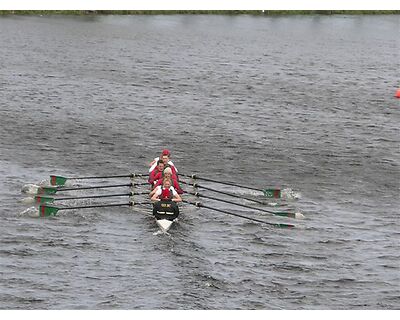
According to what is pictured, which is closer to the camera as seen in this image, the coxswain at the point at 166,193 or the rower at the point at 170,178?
the coxswain at the point at 166,193

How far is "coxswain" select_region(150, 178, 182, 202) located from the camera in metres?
37.2

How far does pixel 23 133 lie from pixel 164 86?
21.5 m

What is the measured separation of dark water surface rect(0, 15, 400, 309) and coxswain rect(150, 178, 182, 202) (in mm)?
1058

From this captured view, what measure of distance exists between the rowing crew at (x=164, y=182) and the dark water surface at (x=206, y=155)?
1.17m

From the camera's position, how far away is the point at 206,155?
2019 inches

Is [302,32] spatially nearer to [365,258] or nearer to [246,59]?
[246,59]

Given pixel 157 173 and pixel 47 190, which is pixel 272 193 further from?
pixel 47 190

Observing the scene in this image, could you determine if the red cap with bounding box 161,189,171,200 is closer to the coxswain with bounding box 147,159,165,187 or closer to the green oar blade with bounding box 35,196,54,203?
the coxswain with bounding box 147,159,165,187

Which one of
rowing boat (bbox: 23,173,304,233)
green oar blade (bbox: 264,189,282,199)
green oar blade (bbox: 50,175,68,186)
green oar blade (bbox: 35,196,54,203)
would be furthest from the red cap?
green oar blade (bbox: 50,175,68,186)

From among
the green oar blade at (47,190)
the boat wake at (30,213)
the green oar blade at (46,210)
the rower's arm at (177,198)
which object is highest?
the rower's arm at (177,198)

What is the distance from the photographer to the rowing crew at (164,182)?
123 ft

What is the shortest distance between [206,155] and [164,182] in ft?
45.6

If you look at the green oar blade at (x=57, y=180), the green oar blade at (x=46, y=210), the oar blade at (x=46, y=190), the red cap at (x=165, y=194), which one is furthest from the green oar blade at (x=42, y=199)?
the red cap at (x=165, y=194)

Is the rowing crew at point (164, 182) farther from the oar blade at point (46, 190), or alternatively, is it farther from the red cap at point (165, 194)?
the oar blade at point (46, 190)
